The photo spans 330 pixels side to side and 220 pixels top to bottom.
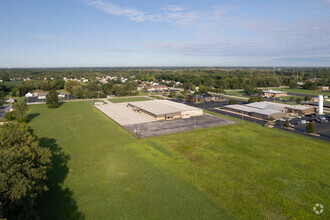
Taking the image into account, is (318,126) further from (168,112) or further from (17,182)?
(17,182)

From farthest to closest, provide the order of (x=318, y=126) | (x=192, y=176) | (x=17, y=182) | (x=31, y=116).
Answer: (x=31, y=116) → (x=318, y=126) → (x=192, y=176) → (x=17, y=182)

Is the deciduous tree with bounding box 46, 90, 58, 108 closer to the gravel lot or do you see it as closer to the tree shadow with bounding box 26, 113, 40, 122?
the tree shadow with bounding box 26, 113, 40, 122

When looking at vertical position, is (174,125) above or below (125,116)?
below

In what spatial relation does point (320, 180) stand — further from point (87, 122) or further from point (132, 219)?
point (87, 122)

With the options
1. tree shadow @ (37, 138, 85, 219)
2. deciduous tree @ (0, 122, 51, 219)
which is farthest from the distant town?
deciduous tree @ (0, 122, 51, 219)

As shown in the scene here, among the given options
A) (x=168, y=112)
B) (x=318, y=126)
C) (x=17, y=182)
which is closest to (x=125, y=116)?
(x=168, y=112)

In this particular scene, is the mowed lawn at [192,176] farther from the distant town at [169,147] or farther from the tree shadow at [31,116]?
the tree shadow at [31,116]

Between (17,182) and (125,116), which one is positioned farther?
(125,116)
